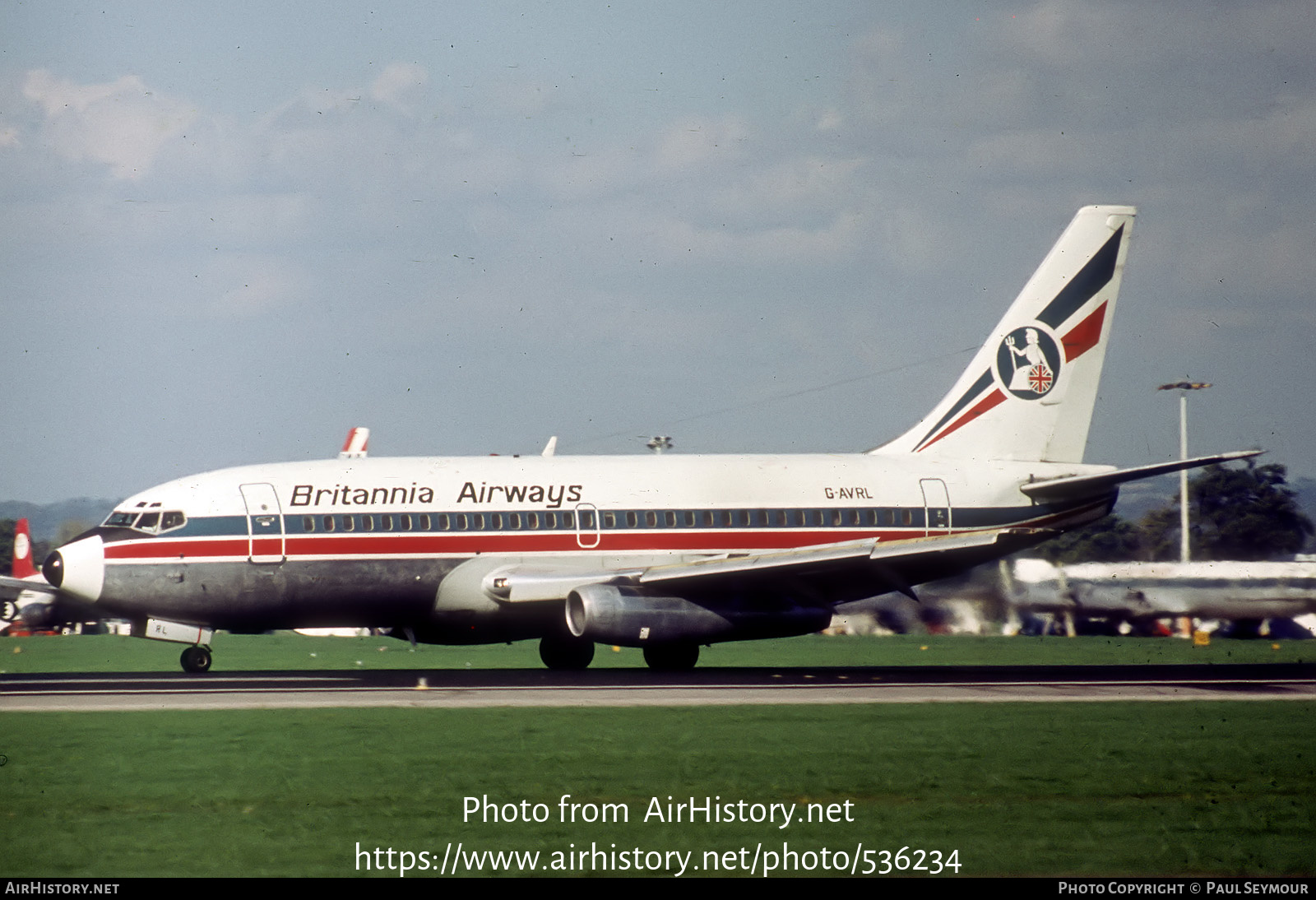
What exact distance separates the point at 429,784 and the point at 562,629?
18.4 m

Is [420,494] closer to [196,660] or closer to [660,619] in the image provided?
[196,660]

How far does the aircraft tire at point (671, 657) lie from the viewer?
3597 cm

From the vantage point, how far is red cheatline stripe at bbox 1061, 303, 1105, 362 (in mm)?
41250

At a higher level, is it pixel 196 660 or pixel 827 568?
pixel 827 568

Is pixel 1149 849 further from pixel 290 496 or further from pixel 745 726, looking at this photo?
pixel 290 496

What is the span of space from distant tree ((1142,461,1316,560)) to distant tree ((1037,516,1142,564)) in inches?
24.8

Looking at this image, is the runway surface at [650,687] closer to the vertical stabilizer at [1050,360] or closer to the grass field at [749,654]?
the grass field at [749,654]

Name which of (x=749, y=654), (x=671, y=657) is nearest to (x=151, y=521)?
(x=671, y=657)

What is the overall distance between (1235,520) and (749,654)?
43.6ft

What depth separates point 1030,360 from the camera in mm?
41062

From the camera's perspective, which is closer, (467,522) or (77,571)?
(77,571)

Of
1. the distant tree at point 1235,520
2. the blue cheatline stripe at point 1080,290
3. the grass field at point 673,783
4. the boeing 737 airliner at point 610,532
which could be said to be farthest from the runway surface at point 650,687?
the blue cheatline stripe at point 1080,290
